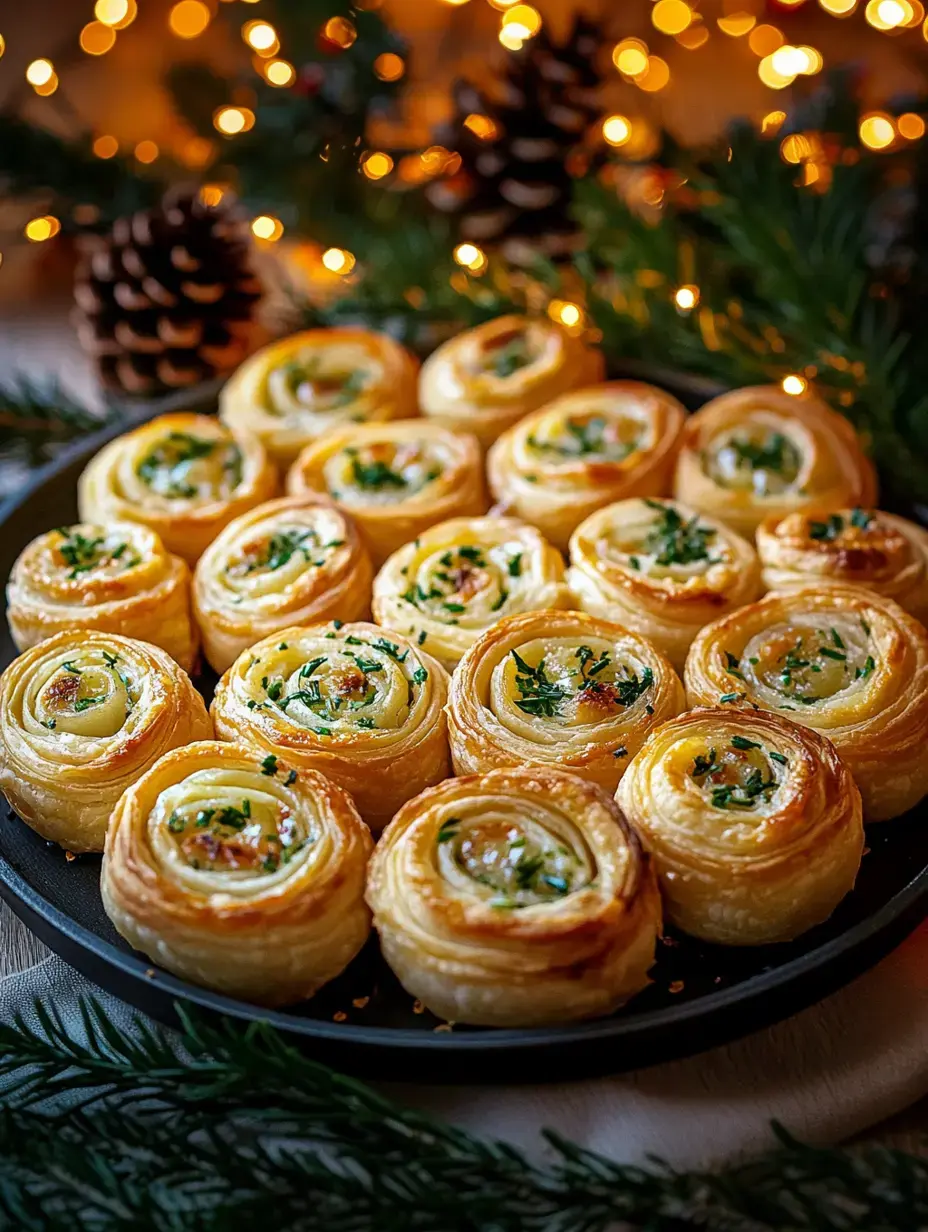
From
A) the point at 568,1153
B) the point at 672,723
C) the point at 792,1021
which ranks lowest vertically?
the point at 792,1021

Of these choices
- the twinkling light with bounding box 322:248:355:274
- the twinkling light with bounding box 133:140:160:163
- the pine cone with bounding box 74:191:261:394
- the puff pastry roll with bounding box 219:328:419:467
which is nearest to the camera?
the puff pastry roll with bounding box 219:328:419:467

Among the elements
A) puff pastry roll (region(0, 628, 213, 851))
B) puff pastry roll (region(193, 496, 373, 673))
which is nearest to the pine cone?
puff pastry roll (region(193, 496, 373, 673))

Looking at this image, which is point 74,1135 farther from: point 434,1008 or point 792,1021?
point 792,1021

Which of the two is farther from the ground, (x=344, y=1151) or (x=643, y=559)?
(x=643, y=559)

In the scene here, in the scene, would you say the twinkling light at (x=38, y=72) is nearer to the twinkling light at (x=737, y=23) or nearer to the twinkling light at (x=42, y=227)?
the twinkling light at (x=42, y=227)

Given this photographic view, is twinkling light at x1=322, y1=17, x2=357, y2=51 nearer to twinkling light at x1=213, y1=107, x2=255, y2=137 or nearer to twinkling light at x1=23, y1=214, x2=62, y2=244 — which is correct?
twinkling light at x1=213, y1=107, x2=255, y2=137

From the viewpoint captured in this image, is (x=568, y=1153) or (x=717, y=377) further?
(x=717, y=377)

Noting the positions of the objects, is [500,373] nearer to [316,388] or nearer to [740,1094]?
[316,388]

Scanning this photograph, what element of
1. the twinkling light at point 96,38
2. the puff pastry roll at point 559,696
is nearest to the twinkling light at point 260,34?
the twinkling light at point 96,38

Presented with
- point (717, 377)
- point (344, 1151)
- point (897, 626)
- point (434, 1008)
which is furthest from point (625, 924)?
point (717, 377)
